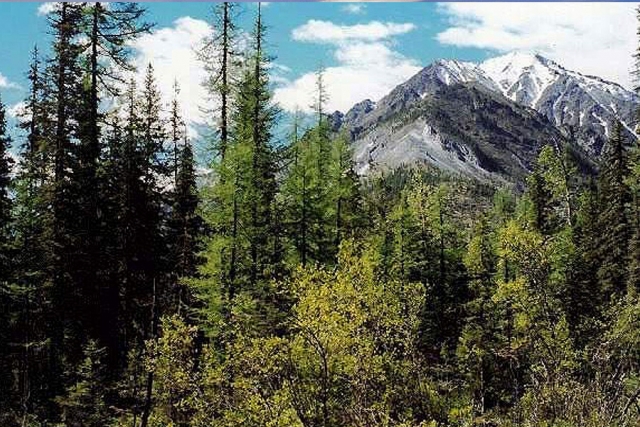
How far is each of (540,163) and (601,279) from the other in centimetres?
852

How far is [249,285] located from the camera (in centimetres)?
2683

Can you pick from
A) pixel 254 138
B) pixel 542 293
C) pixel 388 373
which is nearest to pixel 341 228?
pixel 254 138

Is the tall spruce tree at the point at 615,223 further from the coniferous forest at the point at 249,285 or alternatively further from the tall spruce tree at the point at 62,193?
the tall spruce tree at the point at 62,193

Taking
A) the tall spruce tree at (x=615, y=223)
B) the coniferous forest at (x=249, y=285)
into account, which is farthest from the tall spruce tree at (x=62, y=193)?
the tall spruce tree at (x=615, y=223)

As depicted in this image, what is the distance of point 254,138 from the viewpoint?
91.4 ft

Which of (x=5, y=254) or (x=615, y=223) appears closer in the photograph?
(x=5, y=254)

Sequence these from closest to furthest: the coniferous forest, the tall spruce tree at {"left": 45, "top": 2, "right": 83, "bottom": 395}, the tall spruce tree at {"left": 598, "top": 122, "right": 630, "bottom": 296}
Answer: the coniferous forest < the tall spruce tree at {"left": 45, "top": 2, "right": 83, "bottom": 395} < the tall spruce tree at {"left": 598, "top": 122, "right": 630, "bottom": 296}

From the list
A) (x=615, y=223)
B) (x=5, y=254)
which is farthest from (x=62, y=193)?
(x=615, y=223)

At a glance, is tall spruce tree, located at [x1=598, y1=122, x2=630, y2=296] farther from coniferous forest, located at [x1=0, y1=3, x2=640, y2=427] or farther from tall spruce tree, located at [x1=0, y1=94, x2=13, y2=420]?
tall spruce tree, located at [x1=0, y1=94, x2=13, y2=420]

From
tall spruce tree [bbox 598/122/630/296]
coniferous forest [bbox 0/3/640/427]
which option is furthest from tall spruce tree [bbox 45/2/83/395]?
tall spruce tree [bbox 598/122/630/296]

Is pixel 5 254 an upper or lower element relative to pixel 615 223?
lower

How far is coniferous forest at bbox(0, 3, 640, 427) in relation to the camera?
16.4 m

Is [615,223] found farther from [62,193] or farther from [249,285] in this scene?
[62,193]

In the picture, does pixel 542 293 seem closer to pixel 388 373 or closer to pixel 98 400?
pixel 388 373
